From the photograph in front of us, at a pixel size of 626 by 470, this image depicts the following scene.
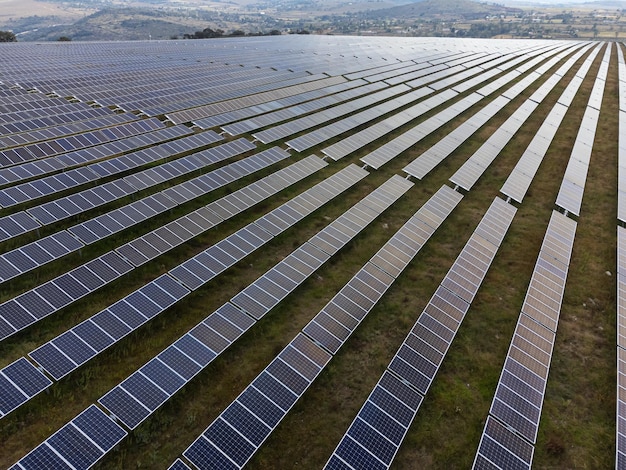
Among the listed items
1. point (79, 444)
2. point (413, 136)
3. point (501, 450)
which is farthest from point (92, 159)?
point (501, 450)

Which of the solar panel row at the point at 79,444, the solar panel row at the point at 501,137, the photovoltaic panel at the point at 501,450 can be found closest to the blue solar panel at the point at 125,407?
the solar panel row at the point at 79,444

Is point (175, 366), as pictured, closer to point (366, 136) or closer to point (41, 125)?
point (366, 136)

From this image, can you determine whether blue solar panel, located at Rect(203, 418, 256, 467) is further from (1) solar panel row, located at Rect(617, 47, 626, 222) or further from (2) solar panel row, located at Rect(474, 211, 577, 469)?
(1) solar panel row, located at Rect(617, 47, 626, 222)

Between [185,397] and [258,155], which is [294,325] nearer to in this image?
[185,397]

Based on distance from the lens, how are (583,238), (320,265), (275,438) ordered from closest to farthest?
(275,438)
(320,265)
(583,238)

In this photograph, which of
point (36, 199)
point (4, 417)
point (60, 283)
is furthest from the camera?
point (36, 199)

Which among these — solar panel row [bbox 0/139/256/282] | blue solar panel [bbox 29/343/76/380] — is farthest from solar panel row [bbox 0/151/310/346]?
blue solar panel [bbox 29/343/76/380]

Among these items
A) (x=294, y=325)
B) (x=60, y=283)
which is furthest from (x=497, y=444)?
(x=60, y=283)
